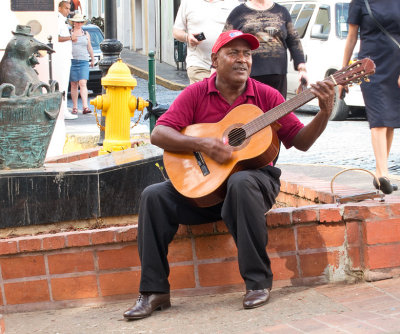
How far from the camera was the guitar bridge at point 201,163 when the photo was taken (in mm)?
4344

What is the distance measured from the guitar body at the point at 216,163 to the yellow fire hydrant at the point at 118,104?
2.99 metres

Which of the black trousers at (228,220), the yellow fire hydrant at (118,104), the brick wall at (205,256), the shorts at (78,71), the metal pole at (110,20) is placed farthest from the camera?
the shorts at (78,71)

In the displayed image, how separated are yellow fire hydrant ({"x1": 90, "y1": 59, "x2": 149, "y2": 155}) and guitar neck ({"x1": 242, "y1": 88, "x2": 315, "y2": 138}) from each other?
3.20 m

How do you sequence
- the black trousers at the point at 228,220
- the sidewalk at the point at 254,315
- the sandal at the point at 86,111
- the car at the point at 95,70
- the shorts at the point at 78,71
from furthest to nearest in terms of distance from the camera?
the car at the point at 95,70, the sandal at the point at 86,111, the shorts at the point at 78,71, the black trousers at the point at 228,220, the sidewalk at the point at 254,315

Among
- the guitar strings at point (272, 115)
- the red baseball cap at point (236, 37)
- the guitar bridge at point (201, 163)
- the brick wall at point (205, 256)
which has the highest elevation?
the red baseball cap at point (236, 37)

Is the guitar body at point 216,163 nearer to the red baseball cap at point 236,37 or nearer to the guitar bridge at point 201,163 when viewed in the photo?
the guitar bridge at point 201,163

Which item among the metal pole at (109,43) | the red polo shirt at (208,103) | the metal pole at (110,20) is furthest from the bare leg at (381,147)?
the metal pole at (110,20)

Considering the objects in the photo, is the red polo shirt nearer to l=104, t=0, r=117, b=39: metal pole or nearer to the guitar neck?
the guitar neck

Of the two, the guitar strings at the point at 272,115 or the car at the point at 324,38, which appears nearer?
the guitar strings at the point at 272,115

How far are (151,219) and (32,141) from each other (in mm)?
1771

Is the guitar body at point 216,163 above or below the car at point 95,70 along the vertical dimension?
below

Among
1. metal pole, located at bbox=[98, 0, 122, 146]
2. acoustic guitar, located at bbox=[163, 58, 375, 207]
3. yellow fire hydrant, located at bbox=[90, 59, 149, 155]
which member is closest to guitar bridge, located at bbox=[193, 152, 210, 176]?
Result: acoustic guitar, located at bbox=[163, 58, 375, 207]

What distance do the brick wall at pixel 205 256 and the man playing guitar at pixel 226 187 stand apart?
0.21 metres

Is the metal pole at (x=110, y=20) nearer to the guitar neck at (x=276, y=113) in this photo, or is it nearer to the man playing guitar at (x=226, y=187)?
the man playing guitar at (x=226, y=187)
